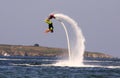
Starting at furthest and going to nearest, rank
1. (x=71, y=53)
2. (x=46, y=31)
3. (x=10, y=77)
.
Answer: (x=71, y=53), (x=46, y=31), (x=10, y=77)

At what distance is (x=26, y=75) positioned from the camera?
86812 millimetres

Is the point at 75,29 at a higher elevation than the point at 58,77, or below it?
higher

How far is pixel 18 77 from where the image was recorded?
273ft

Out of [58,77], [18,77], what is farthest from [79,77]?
[18,77]

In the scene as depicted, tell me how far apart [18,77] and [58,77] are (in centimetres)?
585

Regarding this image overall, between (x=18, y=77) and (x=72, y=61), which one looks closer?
(x=18, y=77)

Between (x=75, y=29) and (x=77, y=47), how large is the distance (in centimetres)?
411

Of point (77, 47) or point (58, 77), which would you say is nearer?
point (58, 77)

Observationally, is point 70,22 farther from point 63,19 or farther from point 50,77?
point 50,77

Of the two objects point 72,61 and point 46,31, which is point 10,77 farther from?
point 72,61

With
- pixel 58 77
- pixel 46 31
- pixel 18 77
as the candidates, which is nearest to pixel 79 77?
pixel 58 77

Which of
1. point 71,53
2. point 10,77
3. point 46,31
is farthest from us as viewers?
point 71,53

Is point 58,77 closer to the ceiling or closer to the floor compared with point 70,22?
closer to the floor

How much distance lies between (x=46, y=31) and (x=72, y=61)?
1480cm
